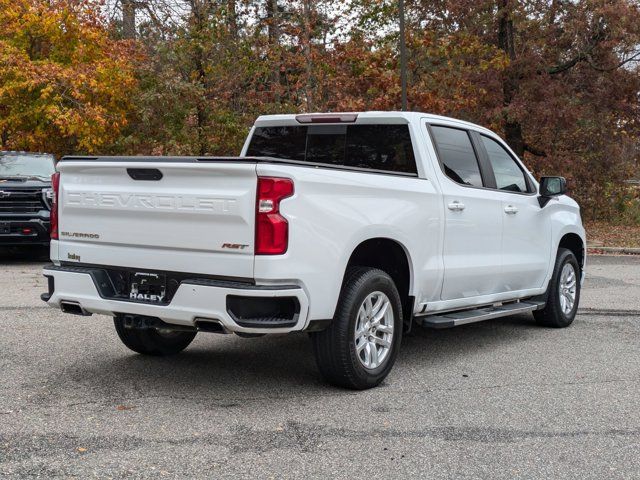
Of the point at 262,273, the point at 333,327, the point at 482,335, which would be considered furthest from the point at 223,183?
the point at 482,335

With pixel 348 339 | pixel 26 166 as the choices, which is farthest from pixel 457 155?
pixel 26 166

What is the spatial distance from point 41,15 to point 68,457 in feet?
64.4

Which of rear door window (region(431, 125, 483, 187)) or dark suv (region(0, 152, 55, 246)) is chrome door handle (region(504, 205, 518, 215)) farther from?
dark suv (region(0, 152, 55, 246))

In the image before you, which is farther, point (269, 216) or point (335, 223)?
point (335, 223)

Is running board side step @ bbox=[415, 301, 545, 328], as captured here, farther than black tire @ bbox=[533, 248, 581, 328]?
No

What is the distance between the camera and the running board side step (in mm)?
6379

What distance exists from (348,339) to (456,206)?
171 cm

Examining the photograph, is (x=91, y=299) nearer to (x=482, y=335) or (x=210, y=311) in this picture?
(x=210, y=311)

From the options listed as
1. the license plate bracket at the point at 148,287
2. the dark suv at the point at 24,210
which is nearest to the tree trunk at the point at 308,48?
the dark suv at the point at 24,210

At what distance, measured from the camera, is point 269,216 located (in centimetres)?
491

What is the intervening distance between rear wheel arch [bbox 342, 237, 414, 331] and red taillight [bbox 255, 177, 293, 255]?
99 centimetres

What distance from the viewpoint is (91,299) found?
5.49m

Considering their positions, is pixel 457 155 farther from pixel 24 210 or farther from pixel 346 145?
pixel 24 210

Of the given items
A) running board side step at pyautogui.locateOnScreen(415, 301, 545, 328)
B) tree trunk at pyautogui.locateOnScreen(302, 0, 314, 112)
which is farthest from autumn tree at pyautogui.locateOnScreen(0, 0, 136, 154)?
running board side step at pyautogui.locateOnScreen(415, 301, 545, 328)
